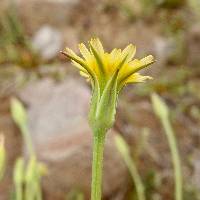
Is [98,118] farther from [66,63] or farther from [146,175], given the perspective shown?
[66,63]

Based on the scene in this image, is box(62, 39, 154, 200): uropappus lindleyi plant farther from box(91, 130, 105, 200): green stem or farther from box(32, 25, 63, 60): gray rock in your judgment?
box(32, 25, 63, 60): gray rock

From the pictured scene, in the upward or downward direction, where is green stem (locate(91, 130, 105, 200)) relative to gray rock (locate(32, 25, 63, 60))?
downward

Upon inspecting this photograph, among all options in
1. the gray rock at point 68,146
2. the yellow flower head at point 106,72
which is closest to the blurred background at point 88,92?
the gray rock at point 68,146

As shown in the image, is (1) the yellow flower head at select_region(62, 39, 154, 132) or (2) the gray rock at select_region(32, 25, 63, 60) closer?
(1) the yellow flower head at select_region(62, 39, 154, 132)

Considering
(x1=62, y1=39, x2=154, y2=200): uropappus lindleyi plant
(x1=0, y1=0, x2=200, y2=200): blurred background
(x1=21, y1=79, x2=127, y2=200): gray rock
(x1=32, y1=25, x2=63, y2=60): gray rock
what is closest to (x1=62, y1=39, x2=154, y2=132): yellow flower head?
(x1=62, y1=39, x2=154, y2=200): uropappus lindleyi plant

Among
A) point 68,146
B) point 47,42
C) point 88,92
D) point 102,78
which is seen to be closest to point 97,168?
point 102,78

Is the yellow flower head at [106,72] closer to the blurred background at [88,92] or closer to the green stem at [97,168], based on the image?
the green stem at [97,168]

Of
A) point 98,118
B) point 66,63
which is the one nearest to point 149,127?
point 66,63
